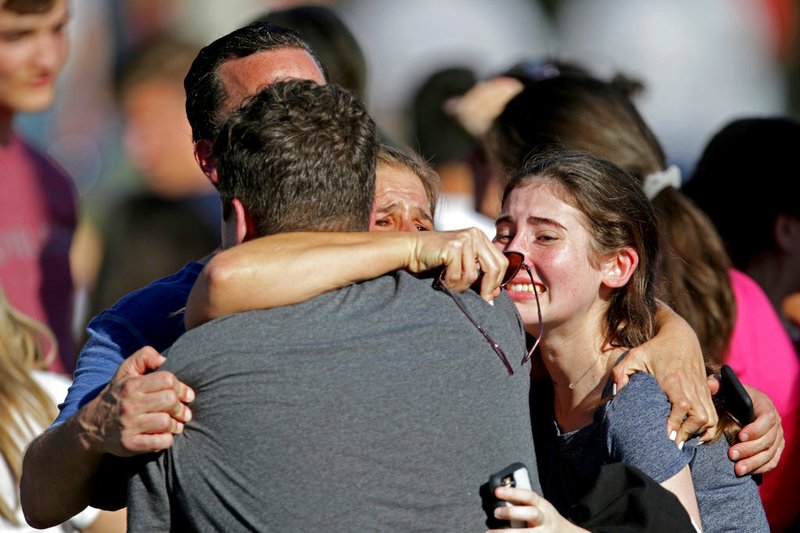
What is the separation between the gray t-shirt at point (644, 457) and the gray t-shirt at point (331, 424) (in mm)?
411

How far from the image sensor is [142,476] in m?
1.91

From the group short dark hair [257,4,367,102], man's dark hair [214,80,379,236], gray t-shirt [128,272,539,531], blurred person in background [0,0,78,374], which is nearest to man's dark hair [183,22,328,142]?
man's dark hair [214,80,379,236]

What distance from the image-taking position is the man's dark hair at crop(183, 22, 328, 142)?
8.29 ft

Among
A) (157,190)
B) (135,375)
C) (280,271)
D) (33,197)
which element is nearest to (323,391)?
(280,271)

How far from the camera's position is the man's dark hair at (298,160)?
1899 mm

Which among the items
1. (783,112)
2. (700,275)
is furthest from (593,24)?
(700,275)

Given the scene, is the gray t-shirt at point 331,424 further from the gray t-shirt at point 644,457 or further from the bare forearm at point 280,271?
the gray t-shirt at point 644,457

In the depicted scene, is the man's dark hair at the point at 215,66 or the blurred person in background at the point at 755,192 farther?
the blurred person in background at the point at 755,192

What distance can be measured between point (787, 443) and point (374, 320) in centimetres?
186

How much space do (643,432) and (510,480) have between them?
41 cm

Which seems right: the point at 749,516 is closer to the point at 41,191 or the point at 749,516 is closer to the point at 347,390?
the point at 347,390

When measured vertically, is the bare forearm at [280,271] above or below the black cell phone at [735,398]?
above

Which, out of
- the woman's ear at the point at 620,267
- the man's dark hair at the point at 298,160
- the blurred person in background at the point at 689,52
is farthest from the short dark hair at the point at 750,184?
the blurred person in background at the point at 689,52

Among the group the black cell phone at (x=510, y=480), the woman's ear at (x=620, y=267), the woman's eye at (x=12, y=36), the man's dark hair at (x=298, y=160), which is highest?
the man's dark hair at (x=298, y=160)
